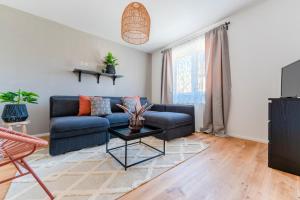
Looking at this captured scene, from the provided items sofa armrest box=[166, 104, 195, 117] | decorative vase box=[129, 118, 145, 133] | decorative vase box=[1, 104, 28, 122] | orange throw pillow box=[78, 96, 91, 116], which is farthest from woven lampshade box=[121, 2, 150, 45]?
decorative vase box=[1, 104, 28, 122]

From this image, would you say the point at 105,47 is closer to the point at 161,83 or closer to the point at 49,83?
the point at 49,83

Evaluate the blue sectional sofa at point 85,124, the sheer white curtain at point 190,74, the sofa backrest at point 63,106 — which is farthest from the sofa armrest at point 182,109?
the sofa backrest at point 63,106

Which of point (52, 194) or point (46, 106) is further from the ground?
point (46, 106)

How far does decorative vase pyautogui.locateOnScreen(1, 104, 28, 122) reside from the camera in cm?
188

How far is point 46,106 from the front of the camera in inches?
108

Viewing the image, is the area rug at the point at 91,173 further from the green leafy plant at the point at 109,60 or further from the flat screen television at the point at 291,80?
the green leafy plant at the point at 109,60

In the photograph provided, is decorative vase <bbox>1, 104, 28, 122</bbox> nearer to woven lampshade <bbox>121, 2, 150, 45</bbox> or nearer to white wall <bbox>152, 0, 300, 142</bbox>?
woven lampshade <bbox>121, 2, 150, 45</bbox>

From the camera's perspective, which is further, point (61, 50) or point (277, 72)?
point (61, 50)

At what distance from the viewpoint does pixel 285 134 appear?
145cm

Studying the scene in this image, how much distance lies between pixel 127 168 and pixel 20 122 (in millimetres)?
1684

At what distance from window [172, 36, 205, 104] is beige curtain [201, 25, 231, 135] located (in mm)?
225

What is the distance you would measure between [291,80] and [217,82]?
1.21 m

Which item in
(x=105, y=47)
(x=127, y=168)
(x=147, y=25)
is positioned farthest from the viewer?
(x=105, y=47)

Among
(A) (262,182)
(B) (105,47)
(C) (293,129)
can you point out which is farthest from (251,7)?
(B) (105,47)
